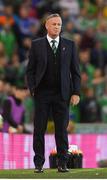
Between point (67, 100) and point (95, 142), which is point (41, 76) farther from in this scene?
point (95, 142)

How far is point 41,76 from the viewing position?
489 inches

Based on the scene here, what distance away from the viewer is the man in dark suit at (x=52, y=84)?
491 inches

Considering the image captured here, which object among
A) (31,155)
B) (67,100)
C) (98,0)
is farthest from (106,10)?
(67,100)

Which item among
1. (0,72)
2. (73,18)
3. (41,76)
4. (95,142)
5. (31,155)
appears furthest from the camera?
(73,18)

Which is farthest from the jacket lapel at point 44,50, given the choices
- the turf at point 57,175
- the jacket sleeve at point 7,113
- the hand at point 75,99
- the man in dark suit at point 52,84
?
the jacket sleeve at point 7,113

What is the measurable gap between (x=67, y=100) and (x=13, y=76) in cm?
812

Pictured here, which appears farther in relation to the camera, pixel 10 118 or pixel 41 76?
pixel 10 118

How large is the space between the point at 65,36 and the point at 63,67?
382 inches

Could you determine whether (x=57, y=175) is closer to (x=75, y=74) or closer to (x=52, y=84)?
(x=52, y=84)

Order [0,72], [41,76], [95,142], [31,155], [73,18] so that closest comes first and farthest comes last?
1. [41,76]
2. [31,155]
3. [95,142]
4. [0,72]
5. [73,18]

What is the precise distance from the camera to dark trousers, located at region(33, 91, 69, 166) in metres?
12.5

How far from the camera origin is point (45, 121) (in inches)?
493

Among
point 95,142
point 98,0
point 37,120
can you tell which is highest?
point 98,0

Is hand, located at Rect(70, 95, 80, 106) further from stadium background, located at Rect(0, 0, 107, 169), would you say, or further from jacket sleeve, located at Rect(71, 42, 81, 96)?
stadium background, located at Rect(0, 0, 107, 169)
